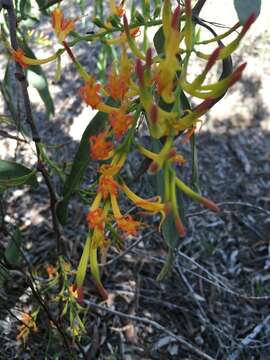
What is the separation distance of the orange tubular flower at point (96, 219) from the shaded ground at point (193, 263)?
0.62m

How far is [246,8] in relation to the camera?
0.65m

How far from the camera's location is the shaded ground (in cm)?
148

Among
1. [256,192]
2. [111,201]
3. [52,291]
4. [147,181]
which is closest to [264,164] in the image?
[256,192]

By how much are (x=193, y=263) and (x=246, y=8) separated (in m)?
0.91

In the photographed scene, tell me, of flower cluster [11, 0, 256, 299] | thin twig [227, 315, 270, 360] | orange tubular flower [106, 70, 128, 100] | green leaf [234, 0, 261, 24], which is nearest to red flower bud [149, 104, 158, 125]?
flower cluster [11, 0, 256, 299]

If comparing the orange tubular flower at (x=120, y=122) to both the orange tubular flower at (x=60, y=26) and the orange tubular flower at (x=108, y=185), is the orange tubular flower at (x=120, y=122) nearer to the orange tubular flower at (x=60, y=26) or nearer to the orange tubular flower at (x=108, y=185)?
the orange tubular flower at (x=108, y=185)

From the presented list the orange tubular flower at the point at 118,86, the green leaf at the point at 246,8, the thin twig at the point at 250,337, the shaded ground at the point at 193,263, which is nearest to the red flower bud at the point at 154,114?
the orange tubular flower at the point at 118,86

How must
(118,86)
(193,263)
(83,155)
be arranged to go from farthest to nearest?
1. (193,263)
2. (83,155)
3. (118,86)

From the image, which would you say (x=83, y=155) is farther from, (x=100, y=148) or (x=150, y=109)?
(x=150, y=109)

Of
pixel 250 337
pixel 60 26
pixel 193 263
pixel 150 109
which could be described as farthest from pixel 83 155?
pixel 250 337

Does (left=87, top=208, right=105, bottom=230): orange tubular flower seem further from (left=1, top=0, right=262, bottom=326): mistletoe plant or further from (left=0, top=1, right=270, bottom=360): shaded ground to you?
(left=0, top=1, right=270, bottom=360): shaded ground

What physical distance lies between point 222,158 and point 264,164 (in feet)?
0.60

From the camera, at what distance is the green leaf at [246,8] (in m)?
0.64

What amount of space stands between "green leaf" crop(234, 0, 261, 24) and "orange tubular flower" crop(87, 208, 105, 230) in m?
0.31
